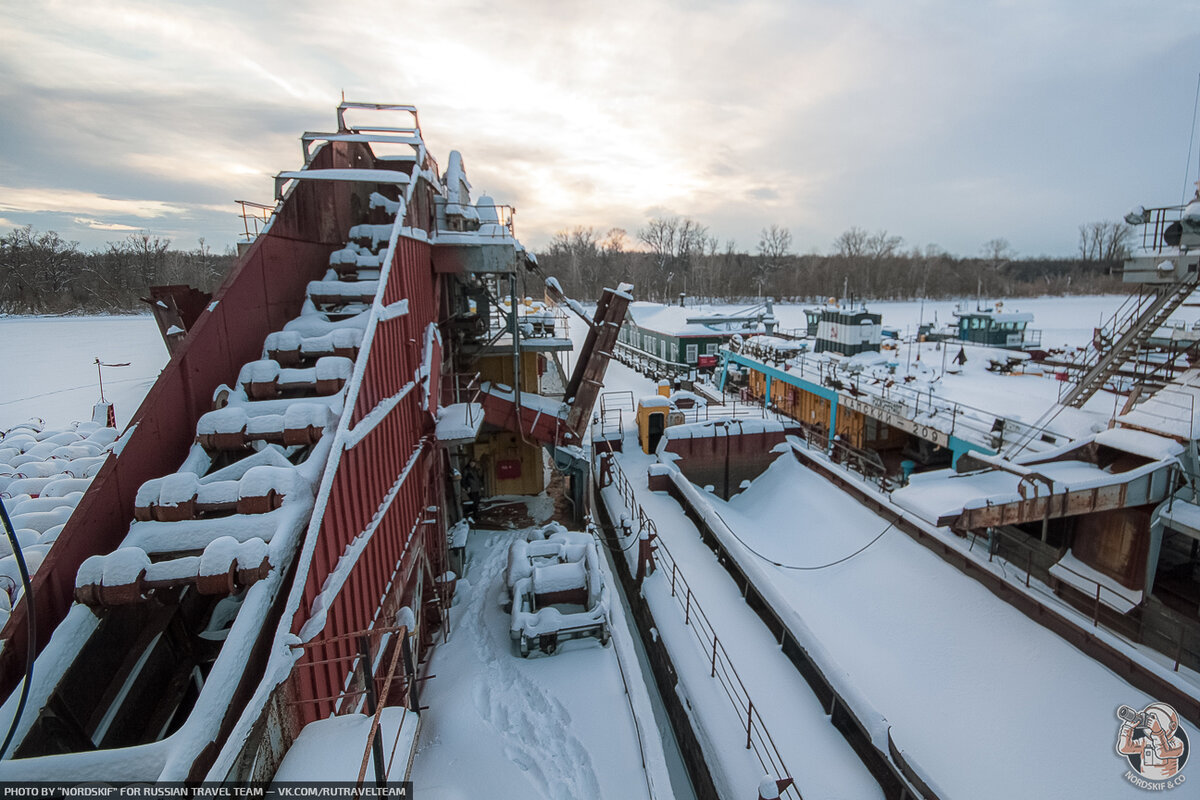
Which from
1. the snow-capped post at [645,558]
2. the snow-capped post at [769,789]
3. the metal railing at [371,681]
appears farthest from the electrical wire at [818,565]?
the metal railing at [371,681]

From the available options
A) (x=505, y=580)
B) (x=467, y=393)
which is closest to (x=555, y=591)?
(x=505, y=580)

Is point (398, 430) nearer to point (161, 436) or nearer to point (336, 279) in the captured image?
point (336, 279)

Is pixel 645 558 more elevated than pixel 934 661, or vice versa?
pixel 645 558

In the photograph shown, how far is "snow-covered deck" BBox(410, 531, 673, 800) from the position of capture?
5.43 meters

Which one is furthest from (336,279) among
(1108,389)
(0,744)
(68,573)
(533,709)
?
(1108,389)

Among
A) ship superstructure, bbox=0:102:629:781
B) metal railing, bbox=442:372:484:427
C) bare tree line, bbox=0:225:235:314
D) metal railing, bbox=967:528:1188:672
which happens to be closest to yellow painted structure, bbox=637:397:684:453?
metal railing, bbox=442:372:484:427

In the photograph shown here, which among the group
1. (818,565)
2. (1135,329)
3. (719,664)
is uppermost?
(1135,329)

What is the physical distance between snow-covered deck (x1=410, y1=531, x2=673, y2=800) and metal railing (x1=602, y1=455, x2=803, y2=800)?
4.19ft

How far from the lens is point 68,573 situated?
3.60 metres

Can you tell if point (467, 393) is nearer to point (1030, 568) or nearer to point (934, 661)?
point (934, 661)

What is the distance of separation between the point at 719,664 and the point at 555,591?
271cm

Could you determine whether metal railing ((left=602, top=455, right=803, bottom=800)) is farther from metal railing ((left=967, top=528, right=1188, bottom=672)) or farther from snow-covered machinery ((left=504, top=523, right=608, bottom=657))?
metal railing ((left=967, top=528, right=1188, bottom=672))

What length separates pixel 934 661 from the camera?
8.42 meters

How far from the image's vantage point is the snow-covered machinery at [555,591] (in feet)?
24.9
